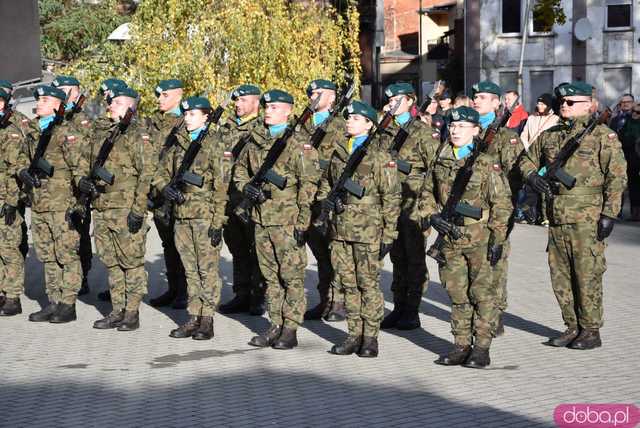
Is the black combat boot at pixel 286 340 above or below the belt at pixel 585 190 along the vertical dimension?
below

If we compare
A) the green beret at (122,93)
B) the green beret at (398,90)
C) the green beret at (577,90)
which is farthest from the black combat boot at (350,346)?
the green beret at (122,93)

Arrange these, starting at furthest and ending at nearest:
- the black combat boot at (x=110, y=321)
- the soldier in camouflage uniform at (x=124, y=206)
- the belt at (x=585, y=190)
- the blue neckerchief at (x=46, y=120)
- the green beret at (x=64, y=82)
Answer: the green beret at (x=64, y=82) < the blue neckerchief at (x=46, y=120) < the black combat boot at (x=110, y=321) < the soldier in camouflage uniform at (x=124, y=206) < the belt at (x=585, y=190)

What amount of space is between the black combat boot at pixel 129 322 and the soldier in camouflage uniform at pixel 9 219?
1515 millimetres

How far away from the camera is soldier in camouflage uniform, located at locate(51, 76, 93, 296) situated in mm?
11906

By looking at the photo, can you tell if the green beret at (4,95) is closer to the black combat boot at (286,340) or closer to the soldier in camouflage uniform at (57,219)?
the soldier in camouflage uniform at (57,219)

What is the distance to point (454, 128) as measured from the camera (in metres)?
9.55

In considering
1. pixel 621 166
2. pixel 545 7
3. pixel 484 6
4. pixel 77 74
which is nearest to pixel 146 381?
pixel 621 166

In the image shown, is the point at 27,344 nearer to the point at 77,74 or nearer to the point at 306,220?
the point at 306,220

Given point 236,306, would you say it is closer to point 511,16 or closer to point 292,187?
point 292,187

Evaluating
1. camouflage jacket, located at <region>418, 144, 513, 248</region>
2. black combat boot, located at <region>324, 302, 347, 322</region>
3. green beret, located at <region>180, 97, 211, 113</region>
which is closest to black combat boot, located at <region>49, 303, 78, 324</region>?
green beret, located at <region>180, 97, 211, 113</region>

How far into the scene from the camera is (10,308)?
12.2 m

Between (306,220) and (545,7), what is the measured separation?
2039cm

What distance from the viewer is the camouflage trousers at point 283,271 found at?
1025cm

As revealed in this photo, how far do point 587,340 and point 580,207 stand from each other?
1.08m
